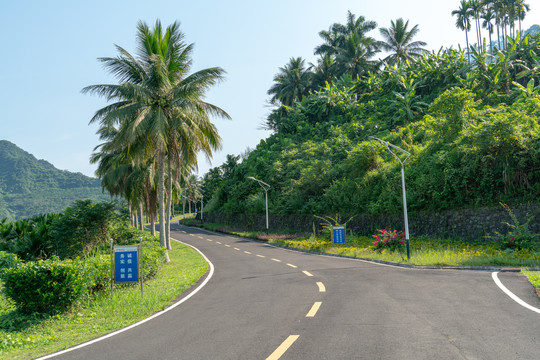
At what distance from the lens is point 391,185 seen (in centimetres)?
3000

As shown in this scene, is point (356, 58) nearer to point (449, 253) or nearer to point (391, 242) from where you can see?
point (391, 242)

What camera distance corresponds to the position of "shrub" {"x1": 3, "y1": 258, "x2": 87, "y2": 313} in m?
9.19

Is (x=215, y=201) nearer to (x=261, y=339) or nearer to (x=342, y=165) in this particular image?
(x=342, y=165)

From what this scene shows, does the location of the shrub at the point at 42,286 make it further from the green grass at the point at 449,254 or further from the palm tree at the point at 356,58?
the palm tree at the point at 356,58

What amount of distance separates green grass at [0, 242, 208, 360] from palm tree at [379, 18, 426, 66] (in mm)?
54877

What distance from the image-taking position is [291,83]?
6925 centimetres

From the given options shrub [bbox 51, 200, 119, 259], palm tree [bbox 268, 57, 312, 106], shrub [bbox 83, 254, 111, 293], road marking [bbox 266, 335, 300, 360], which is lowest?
road marking [bbox 266, 335, 300, 360]

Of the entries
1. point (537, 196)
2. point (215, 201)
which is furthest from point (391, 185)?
point (215, 201)

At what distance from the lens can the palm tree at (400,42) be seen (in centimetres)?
5656

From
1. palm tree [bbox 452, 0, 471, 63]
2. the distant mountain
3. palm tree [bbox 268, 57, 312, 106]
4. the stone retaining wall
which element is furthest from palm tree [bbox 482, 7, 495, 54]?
the distant mountain

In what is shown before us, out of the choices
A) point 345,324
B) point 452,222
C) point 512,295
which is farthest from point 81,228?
point 452,222

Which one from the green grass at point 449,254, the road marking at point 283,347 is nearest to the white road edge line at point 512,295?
the green grass at point 449,254

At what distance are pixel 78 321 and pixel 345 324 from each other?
247 inches

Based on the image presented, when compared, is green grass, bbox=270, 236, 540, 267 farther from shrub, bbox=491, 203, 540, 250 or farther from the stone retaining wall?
the stone retaining wall
